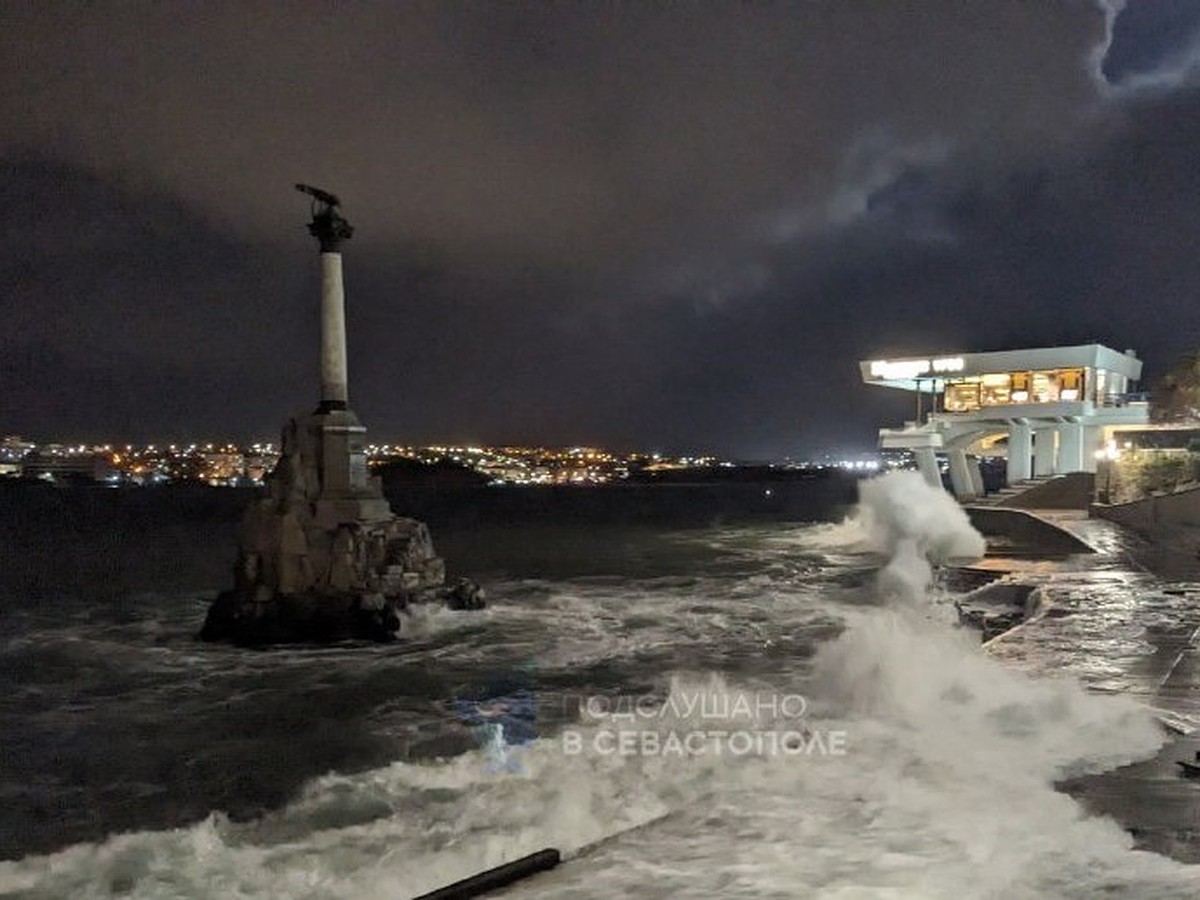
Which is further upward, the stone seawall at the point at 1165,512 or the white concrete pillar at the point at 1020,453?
the white concrete pillar at the point at 1020,453

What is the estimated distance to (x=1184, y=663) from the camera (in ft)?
39.5

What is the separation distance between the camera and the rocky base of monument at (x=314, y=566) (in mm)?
21719

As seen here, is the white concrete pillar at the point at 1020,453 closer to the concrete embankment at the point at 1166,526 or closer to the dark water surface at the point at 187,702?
the concrete embankment at the point at 1166,526

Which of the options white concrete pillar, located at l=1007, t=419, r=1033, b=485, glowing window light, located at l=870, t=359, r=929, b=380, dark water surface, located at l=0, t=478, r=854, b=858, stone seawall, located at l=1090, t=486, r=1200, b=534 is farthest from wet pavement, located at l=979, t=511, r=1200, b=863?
glowing window light, located at l=870, t=359, r=929, b=380

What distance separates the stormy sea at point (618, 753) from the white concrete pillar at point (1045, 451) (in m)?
30.3

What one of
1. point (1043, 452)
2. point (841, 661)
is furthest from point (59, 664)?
point (1043, 452)

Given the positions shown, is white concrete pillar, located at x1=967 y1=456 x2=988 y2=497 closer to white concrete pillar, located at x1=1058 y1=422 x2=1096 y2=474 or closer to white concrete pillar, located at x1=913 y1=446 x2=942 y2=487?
white concrete pillar, located at x1=913 y1=446 x2=942 y2=487

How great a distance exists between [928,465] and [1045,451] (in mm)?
7225

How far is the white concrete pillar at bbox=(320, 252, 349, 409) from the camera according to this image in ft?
84.5

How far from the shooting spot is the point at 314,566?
74.0ft

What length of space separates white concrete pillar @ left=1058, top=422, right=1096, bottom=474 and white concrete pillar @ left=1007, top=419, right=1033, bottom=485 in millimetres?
2144

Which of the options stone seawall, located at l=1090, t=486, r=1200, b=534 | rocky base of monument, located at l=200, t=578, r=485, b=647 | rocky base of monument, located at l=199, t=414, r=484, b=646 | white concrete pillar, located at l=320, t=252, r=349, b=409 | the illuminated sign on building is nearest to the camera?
rocky base of monument, located at l=200, t=578, r=485, b=647

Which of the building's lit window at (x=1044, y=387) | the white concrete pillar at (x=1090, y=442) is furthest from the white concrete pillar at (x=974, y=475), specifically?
the white concrete pillar at (x=1090, y=442)

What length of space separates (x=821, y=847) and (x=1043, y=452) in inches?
2092
